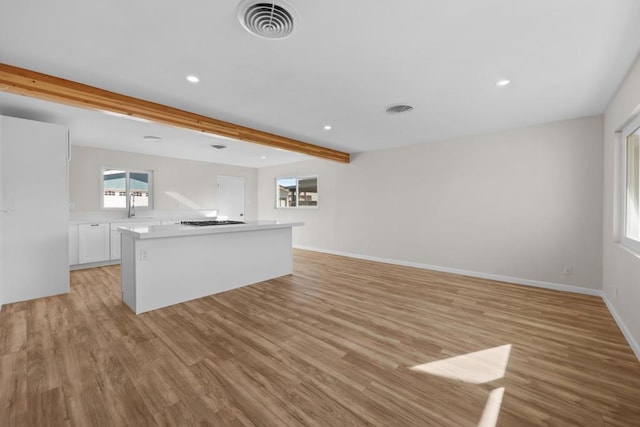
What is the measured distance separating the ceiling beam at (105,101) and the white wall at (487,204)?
2851 mm

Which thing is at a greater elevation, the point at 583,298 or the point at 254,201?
the point at 254,201

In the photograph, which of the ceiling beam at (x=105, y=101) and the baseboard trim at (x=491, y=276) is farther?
the baseboard trim at (x=491, y=276)

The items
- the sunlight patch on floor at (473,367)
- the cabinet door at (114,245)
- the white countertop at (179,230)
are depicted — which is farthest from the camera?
the cabinet door at (114,245)

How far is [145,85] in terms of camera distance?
269cm

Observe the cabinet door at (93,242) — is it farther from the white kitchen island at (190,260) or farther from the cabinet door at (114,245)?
the white kitchen island at (190,260)

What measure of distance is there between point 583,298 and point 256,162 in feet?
23.3

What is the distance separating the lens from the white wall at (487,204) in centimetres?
365

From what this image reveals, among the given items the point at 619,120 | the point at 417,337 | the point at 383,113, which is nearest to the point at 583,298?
the point at 619,120

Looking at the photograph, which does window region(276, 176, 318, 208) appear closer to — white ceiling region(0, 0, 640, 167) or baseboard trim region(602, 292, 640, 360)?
white ceiling region(0, 0, 640, 167)

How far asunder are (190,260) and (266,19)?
2.80 meters

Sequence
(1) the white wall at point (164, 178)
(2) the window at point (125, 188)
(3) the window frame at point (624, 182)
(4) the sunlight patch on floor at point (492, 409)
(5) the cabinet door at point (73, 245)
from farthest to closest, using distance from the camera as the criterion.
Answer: (2) the window at point (125, 188)
(1) the white wall at point (164, 178)
(5) the cabinet door at point (73, 245)
(3) the window frame at point (624, 182)
(4) the sunlight patch on floor at point (492, 409)

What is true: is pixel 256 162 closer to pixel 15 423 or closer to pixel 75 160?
pixel 75 160

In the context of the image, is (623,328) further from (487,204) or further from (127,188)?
(127,188)

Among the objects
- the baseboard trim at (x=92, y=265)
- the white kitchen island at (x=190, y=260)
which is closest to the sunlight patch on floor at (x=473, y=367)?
the white kitchen island at (x=190, y=260)
